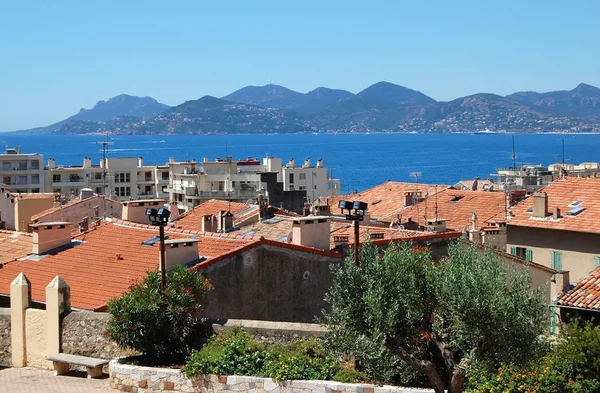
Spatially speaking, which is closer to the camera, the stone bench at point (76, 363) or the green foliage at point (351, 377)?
the green foliage at point (351, 377)

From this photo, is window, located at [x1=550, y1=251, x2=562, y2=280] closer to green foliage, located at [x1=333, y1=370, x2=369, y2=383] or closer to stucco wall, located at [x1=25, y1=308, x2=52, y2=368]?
stucco wall, located at [x1=25, y1=308, x2=52, y2=368]

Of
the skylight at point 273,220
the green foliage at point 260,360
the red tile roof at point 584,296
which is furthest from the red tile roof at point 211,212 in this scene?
the green foliage at point 260,360

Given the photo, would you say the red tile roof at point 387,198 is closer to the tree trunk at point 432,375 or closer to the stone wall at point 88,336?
the stone wall at point 88,336

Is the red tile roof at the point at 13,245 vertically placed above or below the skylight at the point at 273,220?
below

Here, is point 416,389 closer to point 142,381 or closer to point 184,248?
point 142,381

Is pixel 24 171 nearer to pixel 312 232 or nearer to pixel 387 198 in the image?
pixel 387 198

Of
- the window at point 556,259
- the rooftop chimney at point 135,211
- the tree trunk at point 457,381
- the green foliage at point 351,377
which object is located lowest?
the window at point 556,259

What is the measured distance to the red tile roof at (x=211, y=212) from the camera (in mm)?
37344

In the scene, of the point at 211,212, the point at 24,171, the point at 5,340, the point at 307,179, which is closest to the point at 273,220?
the point at 211,212

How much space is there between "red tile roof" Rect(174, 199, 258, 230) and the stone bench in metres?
16.5

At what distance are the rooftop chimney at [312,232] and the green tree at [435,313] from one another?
859 centimetres

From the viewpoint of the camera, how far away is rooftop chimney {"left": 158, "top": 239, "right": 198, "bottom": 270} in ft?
71.9

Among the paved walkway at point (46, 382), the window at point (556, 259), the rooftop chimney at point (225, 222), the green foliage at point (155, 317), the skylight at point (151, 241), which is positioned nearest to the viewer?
the green foliage at point (155, 317)

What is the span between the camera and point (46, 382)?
1838 centimetres
